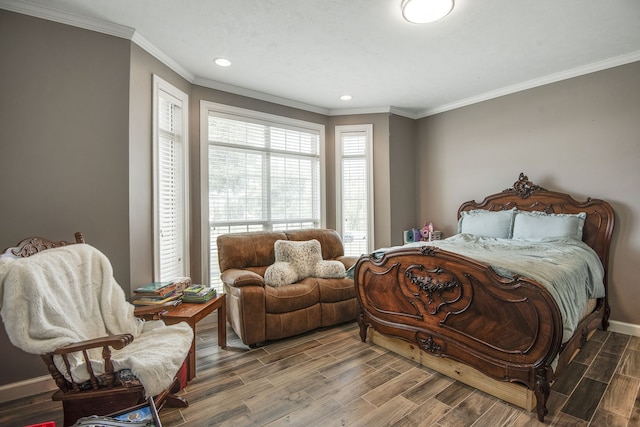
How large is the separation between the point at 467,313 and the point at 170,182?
297 centimetres

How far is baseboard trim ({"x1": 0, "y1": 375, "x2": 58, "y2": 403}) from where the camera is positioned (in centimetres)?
203

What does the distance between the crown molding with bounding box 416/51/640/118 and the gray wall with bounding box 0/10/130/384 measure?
4021 mm

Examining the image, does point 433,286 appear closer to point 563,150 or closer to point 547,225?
point 547,225

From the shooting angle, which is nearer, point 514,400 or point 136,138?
point 514,400

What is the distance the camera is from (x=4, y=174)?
2043mm

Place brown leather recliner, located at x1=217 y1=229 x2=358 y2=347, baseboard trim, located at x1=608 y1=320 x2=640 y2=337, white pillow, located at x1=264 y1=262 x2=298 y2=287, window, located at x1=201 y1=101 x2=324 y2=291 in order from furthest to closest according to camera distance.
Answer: window, located at x1=201 y1=101 x2=324 y2=291 → white pillow, located at x1=264 y1=262 x2=298 y2=287 → baseboard trim, located at x1=608 y1=320 x2=640 y2=337 → brown leather recliner, located at x1=217 y1=229 x2=358 y2=347

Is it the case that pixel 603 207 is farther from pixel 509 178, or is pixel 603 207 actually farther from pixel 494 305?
pixel 494 305

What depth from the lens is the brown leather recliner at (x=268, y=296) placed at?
9.11ft

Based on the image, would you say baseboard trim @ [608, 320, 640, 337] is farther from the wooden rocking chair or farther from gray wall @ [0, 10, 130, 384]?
gray wall @ [0, 10, 130, 384]

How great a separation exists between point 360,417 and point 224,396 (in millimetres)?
938

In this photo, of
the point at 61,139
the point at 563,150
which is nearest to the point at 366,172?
the point at 563,150

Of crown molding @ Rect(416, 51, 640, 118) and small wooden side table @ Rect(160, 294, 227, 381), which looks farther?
crown molding @ Rect(416, 51, 640, 118)

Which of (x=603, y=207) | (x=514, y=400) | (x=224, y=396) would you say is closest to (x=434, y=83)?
(x=603, y=207)

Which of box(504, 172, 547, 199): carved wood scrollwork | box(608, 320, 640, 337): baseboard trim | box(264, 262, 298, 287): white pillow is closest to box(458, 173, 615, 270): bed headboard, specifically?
box(504, 172, 547, 199): carved wood scrollwork
